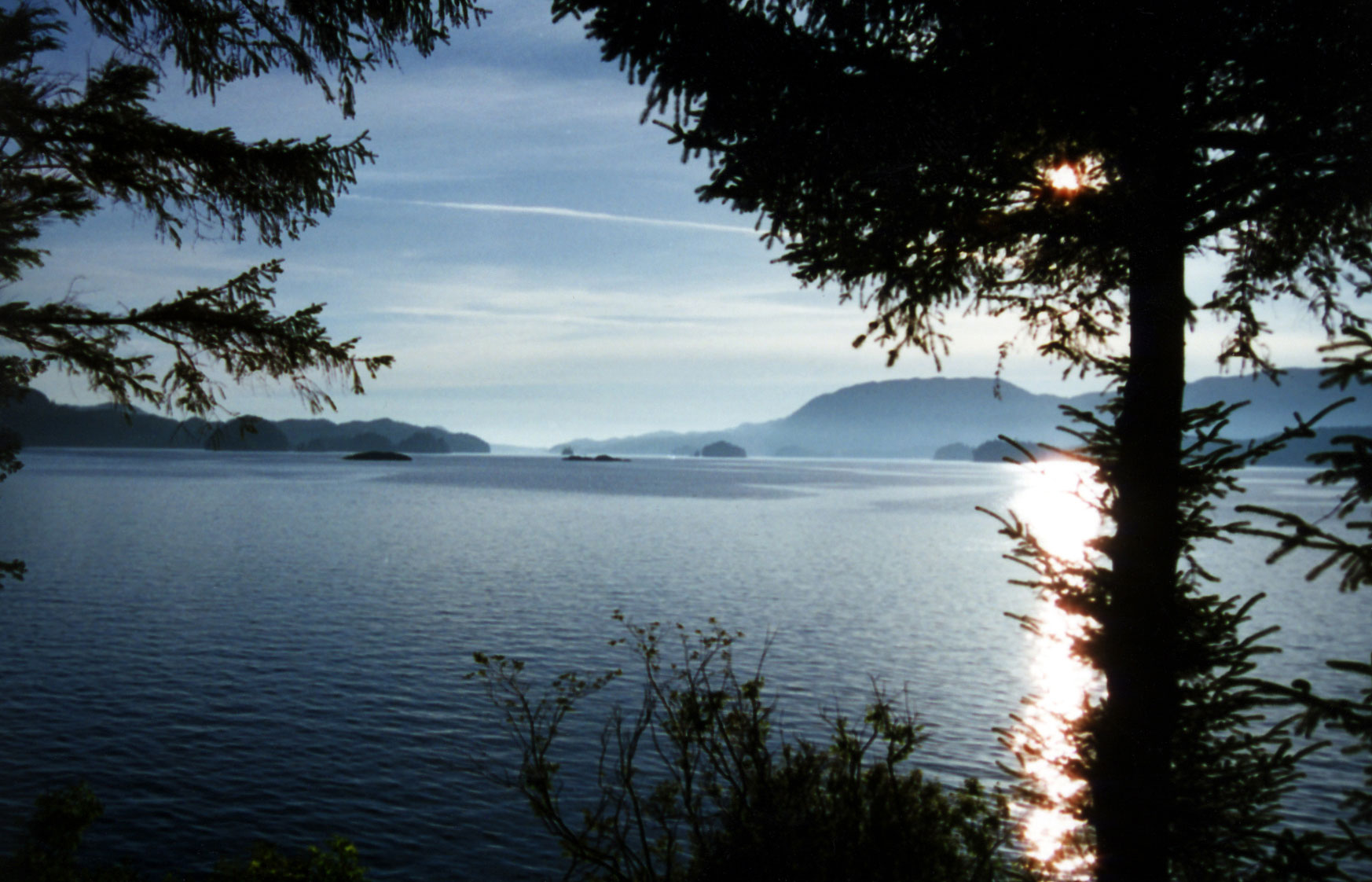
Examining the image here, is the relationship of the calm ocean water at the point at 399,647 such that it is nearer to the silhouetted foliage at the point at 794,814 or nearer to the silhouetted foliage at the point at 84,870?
the silhouetted foliage at the point at 84,870

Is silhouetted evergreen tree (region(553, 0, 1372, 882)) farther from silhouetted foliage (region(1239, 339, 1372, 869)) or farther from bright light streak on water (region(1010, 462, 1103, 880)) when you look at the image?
silhouetted foliage (region(1239, 339, 1372, 869))

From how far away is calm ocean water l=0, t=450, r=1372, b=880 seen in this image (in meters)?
14.2

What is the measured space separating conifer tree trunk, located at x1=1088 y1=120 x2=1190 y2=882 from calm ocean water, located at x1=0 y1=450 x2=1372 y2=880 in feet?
29.0

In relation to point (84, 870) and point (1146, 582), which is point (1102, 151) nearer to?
point (1146, 582)

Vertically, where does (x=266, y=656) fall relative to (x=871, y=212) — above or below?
below

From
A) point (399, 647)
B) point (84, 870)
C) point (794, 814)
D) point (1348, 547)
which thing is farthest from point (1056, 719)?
point (399, 647)

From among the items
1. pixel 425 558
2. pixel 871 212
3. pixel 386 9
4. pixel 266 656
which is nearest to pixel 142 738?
pixel 266 656

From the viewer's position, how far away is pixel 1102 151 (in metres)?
6.81

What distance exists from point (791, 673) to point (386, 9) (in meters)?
19.0

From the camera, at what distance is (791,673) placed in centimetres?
2342

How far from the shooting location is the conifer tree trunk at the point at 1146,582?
6637 mm

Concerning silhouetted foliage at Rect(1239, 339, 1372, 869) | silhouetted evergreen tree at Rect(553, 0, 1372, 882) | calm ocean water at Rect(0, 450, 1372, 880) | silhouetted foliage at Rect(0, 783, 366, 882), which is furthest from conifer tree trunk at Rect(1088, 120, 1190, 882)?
calm ocean water at Rect(0, 450, 1372, 880)

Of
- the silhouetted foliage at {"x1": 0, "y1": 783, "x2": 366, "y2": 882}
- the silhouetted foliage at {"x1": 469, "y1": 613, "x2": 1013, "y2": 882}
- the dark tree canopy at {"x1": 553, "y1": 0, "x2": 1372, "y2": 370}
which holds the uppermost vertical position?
the dark tree canopy at {"x1": 553, "y1": 0, "x2": 1372, "y2": 370}

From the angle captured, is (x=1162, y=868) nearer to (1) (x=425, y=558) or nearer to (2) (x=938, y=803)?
(2) (x=938, y=803)
